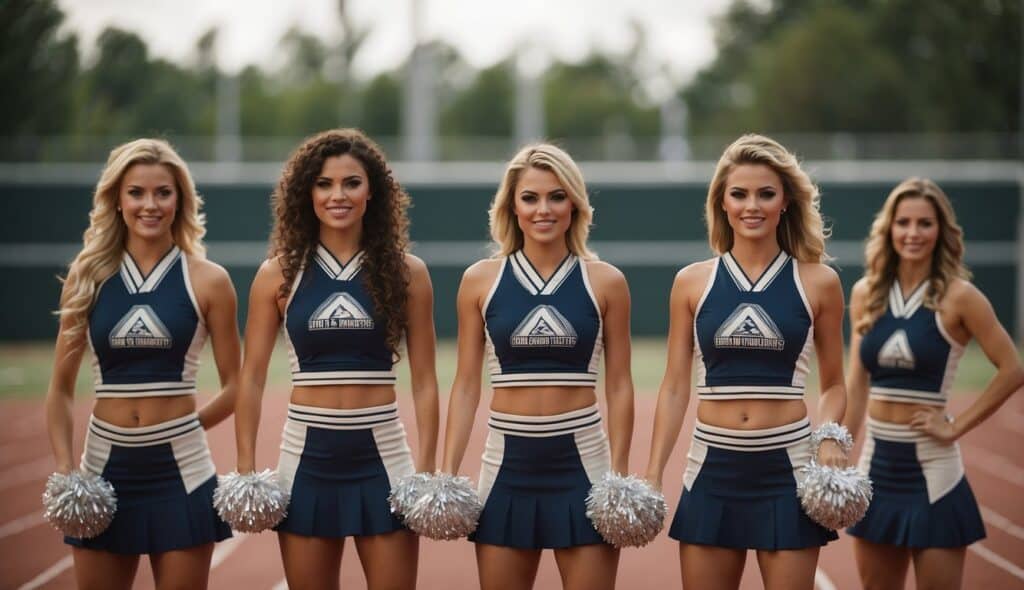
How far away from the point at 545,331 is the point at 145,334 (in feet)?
4.59

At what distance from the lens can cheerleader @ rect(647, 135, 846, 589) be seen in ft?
12.8

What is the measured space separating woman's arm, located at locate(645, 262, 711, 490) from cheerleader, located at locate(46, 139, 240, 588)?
152 cm

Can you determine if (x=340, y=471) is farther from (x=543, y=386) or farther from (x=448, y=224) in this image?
(x=448, y=224)

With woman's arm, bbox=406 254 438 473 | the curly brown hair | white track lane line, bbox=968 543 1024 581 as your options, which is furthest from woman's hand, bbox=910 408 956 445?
white track lane line, bbox=968 543 1024 581

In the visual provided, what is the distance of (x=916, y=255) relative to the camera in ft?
16.0

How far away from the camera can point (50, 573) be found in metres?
6.68

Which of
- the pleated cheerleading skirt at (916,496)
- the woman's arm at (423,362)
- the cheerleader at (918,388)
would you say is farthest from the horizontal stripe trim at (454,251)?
the woman's arm at (423,362)

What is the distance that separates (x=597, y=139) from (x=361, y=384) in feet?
150

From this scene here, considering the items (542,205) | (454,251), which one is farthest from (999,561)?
(454,251)

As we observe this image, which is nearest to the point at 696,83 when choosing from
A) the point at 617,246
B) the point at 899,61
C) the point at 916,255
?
the point at 899,61

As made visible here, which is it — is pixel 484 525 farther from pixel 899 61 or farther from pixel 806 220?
pixel 899 61

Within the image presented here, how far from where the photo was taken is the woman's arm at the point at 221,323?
427cm

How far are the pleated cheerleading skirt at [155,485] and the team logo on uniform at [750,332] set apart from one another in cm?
185

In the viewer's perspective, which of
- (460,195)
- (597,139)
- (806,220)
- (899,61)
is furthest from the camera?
(597,139)
